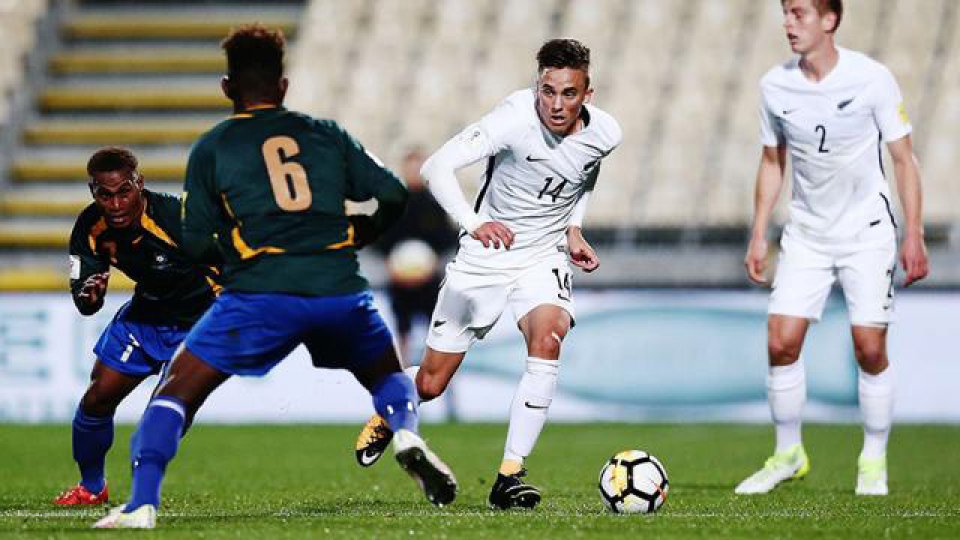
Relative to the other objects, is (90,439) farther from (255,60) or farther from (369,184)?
(255,60)

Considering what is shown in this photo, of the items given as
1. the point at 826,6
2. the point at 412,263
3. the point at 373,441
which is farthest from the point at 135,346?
the point at 412,263

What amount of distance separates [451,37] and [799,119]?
12914mm

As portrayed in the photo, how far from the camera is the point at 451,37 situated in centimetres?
2102

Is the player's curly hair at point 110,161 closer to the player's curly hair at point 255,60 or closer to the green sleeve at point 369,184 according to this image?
the player's curly hair at point 255,60

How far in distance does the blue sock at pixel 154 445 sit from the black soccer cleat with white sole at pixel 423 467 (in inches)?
29.9

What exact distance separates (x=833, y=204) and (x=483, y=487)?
7.34ft

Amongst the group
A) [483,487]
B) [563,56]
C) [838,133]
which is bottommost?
[483,487]

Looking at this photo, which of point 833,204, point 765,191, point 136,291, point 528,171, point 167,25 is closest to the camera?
point 528,171

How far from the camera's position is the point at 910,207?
8312 millimetres

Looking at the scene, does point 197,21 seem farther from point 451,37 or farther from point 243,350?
point 243,350

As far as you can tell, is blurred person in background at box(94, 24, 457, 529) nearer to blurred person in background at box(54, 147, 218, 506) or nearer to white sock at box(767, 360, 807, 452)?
blurred person in background at box(54, 147, 218, 506)

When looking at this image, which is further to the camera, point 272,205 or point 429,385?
point 429,385

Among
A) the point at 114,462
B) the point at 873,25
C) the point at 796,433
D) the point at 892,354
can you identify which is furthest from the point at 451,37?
the point at 796,433

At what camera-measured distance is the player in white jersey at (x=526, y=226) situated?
7.33 metres
